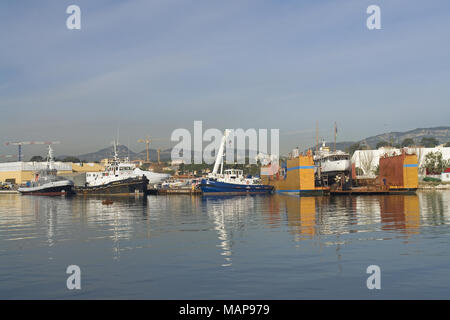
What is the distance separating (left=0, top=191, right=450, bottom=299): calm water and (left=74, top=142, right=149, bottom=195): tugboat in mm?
53292

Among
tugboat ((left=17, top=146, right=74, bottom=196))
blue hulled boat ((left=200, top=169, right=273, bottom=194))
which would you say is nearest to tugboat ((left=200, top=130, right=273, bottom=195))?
blue hulled boat ((left=200, top=169, right=273, bottom=194))

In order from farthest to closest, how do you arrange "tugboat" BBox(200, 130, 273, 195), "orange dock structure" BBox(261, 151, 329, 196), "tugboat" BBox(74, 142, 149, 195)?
"tugboat" BBox(74, 142, 149, 195) < "tugboat" BBox(200, 130, 273, 195) < "orange dock structure" BBox(261, 151, 329, 196)

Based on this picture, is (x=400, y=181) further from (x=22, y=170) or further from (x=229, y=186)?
(x=22, y=170)

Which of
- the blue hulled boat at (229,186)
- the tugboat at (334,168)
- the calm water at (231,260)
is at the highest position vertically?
the tugboat at (334,168)

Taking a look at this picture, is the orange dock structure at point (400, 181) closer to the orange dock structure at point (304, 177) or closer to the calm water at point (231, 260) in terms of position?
the orange dock structure at point (304, 177)

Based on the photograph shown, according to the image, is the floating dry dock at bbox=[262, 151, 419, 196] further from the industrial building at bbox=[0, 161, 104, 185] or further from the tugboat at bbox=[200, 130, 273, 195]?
the industrial building at bbox=[0, 161, 104, 185]

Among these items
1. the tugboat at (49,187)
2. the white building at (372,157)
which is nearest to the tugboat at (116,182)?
the tugboat at (49,187)

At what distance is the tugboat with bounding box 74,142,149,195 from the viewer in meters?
83.1

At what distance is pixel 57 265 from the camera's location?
56.7 feet

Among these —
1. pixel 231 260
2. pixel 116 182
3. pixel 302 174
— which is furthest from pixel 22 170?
pixel 231 260

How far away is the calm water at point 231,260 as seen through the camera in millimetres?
13367

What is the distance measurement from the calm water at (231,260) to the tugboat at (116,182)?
5329 centimetres
